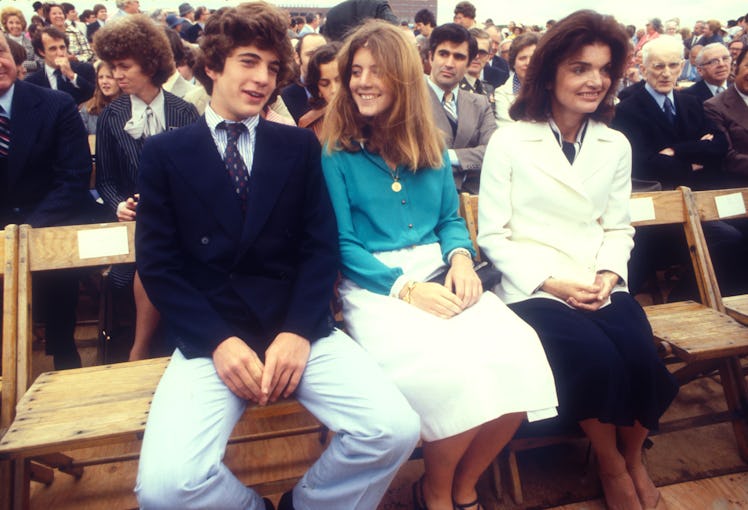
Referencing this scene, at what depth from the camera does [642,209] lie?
274 centimetres

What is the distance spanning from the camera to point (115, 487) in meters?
2.34

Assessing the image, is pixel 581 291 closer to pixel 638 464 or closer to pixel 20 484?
pixel 638 464

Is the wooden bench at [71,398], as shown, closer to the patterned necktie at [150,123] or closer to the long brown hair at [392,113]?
the patterned necktie at [150,123]

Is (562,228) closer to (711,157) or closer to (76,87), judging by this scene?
(711,157)

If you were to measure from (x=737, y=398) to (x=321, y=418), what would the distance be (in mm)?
2059

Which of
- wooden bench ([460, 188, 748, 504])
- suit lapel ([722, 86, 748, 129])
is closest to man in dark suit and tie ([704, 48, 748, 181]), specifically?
suit lapel ([722, 86, 748, 129])

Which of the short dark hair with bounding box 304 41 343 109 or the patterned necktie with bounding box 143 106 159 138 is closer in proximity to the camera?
the patterned necktie with bounding box 143 106 159 138

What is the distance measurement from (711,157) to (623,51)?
1.76 metres

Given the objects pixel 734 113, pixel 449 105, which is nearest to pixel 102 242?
pixel 449 105

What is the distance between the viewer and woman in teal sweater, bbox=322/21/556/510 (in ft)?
5.94

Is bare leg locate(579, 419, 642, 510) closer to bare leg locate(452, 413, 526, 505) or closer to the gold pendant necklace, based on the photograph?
bare leg locate(452, 413, 526, 505)

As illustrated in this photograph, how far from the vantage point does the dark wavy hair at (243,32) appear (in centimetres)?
192

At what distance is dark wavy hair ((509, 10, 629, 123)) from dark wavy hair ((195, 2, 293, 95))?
3.90ft

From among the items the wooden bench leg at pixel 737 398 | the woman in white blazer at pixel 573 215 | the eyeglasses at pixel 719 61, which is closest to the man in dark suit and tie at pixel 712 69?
the eyeglasses at pixel 719 61
